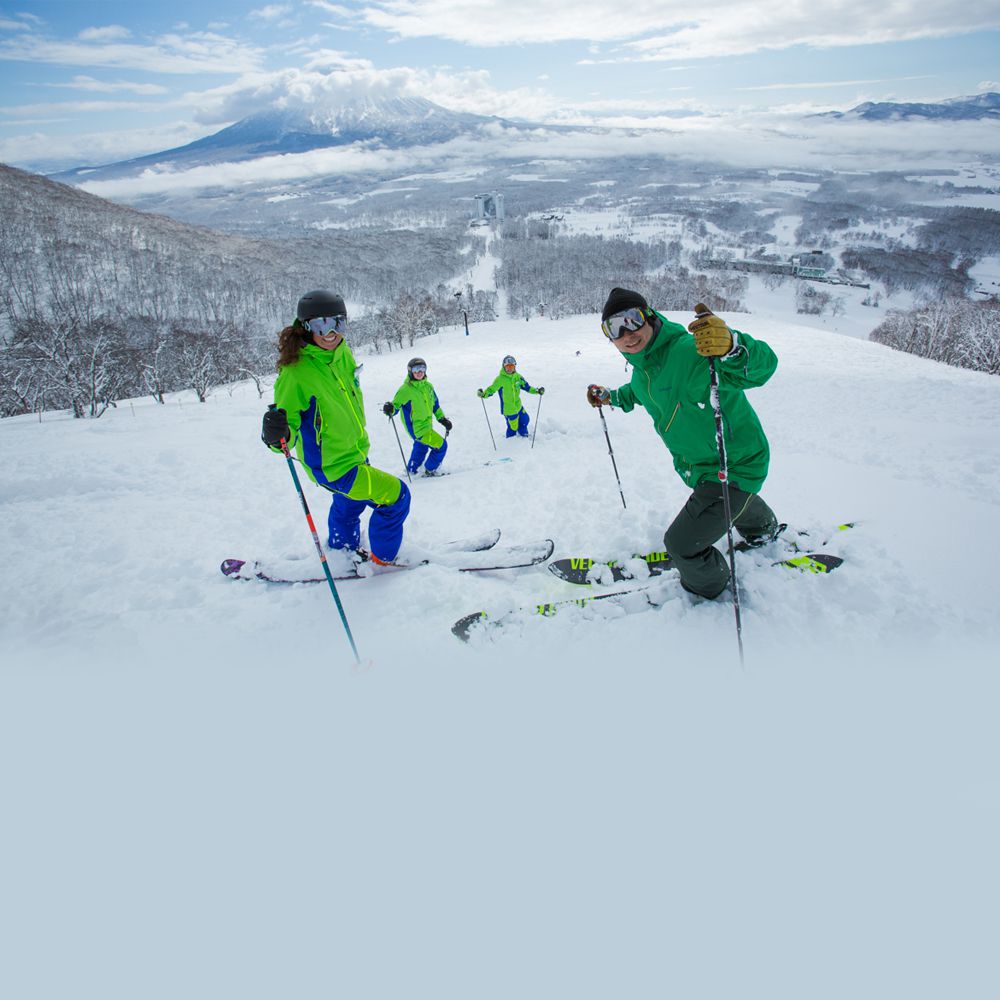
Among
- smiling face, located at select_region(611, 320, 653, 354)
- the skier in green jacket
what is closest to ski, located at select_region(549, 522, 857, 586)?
the skier in green jacket

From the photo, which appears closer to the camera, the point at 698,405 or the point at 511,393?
the point at 698,405

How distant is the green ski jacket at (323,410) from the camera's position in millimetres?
3465

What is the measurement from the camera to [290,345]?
133 inches

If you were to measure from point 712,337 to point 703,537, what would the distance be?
1.23 meters

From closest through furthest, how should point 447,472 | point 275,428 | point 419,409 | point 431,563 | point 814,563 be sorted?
point 275,428, point 814,563, point 431,563, point 419,409, point 447,472

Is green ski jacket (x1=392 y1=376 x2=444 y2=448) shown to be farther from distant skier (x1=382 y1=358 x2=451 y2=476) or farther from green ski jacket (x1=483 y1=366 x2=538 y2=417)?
green ski jacket (x1=483 y1=366 x2=538 y2=417)

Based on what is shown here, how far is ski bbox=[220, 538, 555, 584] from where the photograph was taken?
4.32 meters

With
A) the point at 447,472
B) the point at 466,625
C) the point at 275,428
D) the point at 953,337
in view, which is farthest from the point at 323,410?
the point at 953,337

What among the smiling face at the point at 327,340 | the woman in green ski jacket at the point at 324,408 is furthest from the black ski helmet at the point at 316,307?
the smiling face at the point at 327,340

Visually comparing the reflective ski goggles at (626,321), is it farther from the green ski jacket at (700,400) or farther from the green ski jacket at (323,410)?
the green ski jacket at (323,410)

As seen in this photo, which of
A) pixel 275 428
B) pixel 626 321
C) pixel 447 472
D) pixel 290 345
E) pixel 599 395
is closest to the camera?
pixel 626 321

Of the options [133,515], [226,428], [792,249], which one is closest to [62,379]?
[226,428]

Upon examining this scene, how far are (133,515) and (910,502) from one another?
7.47 meters

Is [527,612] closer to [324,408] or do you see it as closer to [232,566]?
[324,408]
